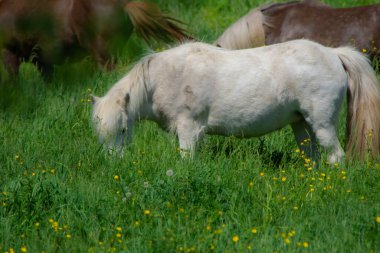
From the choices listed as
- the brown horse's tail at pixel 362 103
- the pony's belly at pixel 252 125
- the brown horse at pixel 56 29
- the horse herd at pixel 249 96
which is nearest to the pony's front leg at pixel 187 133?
the horse herd at pixel 249 96

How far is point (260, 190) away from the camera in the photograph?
4.34m

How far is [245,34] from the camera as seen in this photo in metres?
7.90

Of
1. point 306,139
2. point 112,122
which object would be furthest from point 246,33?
point 112,122

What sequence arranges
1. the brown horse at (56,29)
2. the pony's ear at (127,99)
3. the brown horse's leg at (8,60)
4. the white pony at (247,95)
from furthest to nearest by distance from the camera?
the pony's ear at (127,99), the white pony at (247,95), the brown horse's leg at (8,60), the brown horse at (56,29)

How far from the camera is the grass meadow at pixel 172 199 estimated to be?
354 centimetres

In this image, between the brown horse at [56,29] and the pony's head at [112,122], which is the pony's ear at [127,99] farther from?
the brown horse at [56,29]

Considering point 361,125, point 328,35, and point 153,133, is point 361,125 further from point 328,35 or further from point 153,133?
point 328,35

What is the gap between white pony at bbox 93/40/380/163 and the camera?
5.11 m

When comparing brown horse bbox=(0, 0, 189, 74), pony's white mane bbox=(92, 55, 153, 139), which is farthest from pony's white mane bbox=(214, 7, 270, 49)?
brown horse bbox=(0, 0, 189, 74)

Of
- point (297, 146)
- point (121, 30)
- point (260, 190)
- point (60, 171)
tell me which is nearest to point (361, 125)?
point (297, 146)

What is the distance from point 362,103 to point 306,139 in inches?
23.0

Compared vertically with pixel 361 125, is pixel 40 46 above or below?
above

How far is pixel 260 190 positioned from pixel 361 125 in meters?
1.49

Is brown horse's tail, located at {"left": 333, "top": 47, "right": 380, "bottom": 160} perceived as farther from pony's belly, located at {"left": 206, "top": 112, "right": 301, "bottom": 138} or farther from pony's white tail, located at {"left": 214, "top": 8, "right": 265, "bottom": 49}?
pony's white tail, located at {"left": 214, "top": 8, "right": 265, "bottom": 49}
